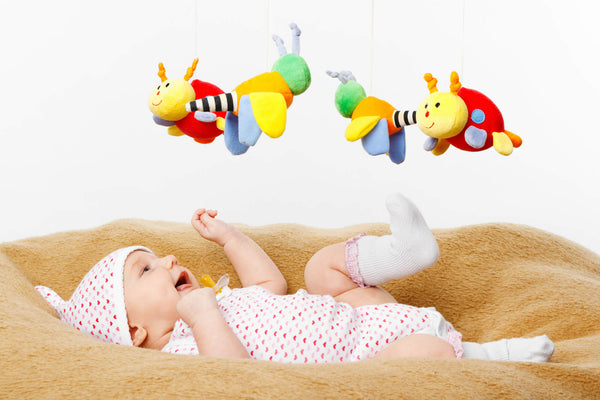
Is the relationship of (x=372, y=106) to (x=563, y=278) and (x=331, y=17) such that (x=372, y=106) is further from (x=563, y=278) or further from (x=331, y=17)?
(x=331, y=17)

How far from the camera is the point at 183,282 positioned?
4.80ft

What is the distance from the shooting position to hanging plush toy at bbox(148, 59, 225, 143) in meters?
1.42

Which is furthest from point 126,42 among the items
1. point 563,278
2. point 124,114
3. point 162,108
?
point 563,278

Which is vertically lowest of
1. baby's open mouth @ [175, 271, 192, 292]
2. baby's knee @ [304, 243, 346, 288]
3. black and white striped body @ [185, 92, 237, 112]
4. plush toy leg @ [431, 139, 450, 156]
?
baby's open mouth @ [175, 271, 192, 292]

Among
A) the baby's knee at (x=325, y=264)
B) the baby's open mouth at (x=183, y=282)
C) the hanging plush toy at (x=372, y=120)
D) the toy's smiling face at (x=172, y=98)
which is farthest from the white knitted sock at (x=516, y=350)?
the toy's smiling face at (x=172, y=98)

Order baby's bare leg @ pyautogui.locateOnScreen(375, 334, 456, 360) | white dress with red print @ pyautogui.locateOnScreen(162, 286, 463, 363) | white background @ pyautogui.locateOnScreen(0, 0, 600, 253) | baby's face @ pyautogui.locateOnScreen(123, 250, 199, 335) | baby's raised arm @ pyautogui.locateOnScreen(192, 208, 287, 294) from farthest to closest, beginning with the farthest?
white background @ pyautogui.locateOnScreen(0, 0, 600, 253) → baby's raised arm @ pyautogui.locateOnScreen(192, 208, 287, 294) → baby's face @ pyautogui.locateOnScreen(123, 250, 199, 335) → white dress with red print @ pyautogui.locateOnScreen(162, 286, 463, 363) → baby's bare leg @ pyautogui.locateOnScreen(375, 334, 456, 360)

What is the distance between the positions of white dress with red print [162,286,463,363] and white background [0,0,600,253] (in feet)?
4.45

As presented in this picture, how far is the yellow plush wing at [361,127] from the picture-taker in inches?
54.6

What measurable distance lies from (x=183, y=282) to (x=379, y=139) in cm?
47

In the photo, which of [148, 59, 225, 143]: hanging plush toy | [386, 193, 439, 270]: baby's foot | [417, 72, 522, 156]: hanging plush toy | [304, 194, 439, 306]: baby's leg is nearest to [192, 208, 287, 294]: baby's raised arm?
[304, 194, 439, 306]: baby's leg

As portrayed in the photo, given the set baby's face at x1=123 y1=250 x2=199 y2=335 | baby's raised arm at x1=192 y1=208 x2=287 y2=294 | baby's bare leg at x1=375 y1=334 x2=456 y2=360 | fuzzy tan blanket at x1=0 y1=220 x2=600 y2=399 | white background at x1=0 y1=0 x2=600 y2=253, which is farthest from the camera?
white background at x1=0 y1=0 x2=600 y2=253

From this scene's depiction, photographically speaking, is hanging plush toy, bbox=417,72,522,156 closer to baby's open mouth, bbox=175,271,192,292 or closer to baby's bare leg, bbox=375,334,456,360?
Result: baby's bare leg, bbox=375,334,456,360

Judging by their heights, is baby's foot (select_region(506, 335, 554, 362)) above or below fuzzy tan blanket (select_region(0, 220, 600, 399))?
below

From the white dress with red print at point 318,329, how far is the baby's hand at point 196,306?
49mm
